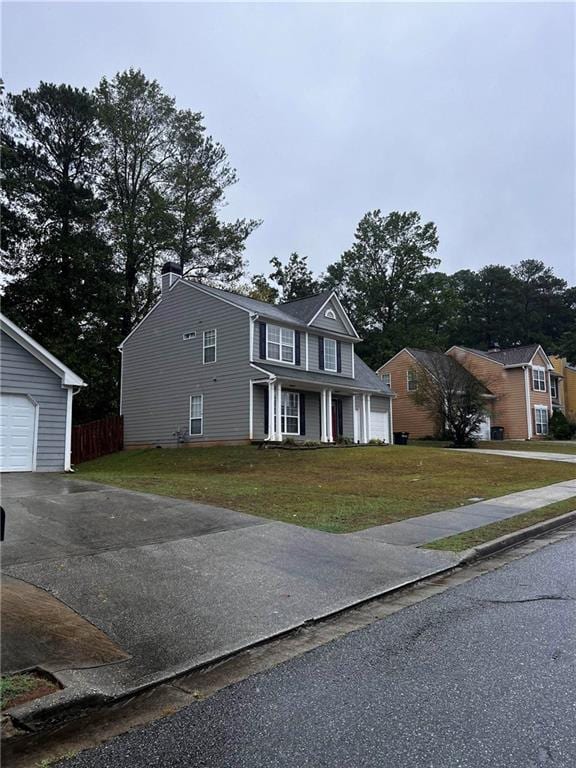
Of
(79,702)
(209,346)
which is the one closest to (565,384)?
(209,346)

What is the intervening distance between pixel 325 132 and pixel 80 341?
18868 mm

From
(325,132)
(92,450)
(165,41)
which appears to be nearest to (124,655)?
(165,41)

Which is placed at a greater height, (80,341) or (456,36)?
(456,36)

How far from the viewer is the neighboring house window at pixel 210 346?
24844 mm

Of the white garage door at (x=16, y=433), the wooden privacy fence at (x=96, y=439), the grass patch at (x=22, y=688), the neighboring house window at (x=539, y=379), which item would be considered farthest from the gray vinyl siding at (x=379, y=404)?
the grass patch at (x=22, y=688)

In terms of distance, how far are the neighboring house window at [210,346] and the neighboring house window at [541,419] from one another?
25363 mm

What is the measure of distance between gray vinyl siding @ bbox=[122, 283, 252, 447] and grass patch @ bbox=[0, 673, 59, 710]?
19.1 m

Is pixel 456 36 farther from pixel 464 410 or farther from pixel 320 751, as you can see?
pixel 464 410

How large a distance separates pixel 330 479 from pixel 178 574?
976cm

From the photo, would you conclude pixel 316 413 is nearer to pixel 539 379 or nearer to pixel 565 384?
pixel 539 379

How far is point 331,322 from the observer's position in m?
27.8

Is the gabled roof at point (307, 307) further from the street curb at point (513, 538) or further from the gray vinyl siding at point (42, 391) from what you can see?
the street curb at point (513, 538)

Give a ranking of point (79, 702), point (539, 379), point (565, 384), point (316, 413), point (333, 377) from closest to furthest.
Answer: point (79, 702) → point (316, 413) → point (333, 377) → point (539, 379) → point (565, 384)

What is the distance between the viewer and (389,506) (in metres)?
10.9
